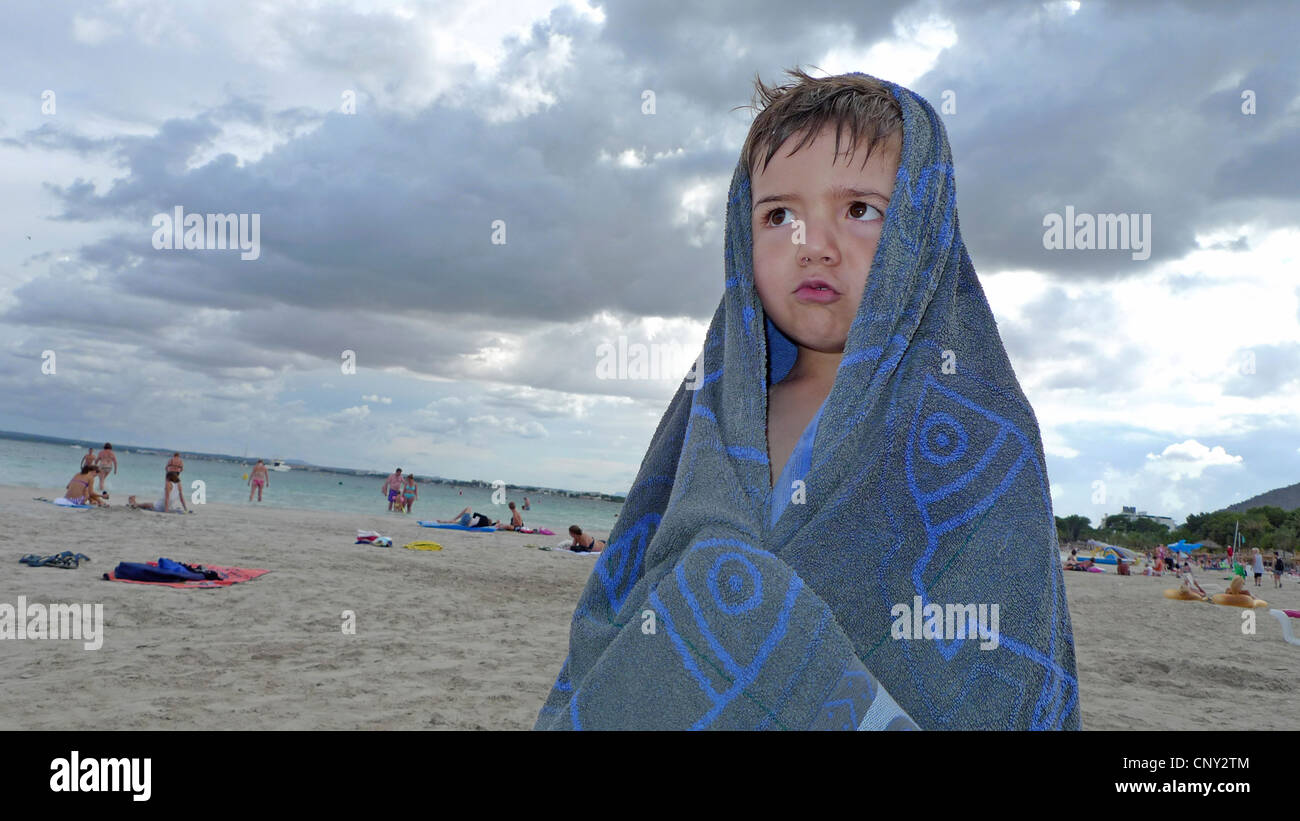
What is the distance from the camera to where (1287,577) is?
38906 mm

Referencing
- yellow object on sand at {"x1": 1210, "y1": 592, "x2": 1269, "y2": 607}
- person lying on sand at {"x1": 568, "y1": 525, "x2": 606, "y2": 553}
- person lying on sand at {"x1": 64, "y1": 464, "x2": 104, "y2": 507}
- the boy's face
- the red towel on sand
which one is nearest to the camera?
the boy's face

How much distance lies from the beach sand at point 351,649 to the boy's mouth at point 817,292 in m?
4.48

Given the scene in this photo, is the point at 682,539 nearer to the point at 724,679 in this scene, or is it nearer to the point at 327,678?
the point at 724,679

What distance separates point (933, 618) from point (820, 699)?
256 mm

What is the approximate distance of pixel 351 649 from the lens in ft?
23.4

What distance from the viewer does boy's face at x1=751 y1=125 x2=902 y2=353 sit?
1472 mm

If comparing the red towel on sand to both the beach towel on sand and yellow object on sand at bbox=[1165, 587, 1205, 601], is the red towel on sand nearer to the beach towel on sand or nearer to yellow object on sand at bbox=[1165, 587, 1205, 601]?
the beach towel on sand

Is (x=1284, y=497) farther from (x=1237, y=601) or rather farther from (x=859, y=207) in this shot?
(x=859, y=207)

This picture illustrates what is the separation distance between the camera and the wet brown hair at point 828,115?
59.0 inches

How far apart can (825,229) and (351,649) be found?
6.99m

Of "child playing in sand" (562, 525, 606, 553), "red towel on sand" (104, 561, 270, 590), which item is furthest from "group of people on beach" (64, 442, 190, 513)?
"red towel on sand" (104, 561, 270, 590)

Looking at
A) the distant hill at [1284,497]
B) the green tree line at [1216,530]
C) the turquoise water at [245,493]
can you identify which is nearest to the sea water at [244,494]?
the turquoise water at [245,493]

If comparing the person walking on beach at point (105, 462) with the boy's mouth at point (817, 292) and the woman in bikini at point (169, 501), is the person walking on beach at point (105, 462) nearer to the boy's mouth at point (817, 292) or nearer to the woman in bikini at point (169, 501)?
the woman in bikini at point (169, 501)
